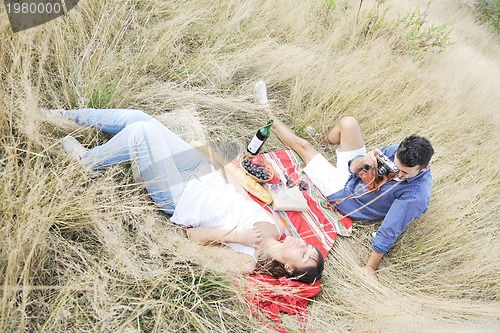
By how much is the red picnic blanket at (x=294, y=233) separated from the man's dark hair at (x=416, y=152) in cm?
77

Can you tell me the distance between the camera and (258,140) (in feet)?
11.4

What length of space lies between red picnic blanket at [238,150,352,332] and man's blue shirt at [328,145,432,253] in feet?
0.56

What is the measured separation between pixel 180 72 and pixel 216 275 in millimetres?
1958

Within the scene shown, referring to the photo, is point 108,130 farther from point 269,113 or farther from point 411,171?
point 411,171

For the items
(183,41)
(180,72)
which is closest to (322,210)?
(180,72)

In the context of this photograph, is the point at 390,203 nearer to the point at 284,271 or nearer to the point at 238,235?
the point at 284,271

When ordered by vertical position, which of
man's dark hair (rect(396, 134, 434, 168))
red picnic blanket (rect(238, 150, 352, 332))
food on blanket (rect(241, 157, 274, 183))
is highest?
man's dark hair (rect(396, 134, 434, 168))

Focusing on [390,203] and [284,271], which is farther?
[390,203]

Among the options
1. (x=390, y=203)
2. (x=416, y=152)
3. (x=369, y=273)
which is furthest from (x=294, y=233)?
(x=416, y=152)

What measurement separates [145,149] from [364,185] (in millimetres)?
1886

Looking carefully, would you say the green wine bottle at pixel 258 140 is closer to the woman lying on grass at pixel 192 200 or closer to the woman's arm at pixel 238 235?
Answer: the woman lying on grass at pixel 192 200

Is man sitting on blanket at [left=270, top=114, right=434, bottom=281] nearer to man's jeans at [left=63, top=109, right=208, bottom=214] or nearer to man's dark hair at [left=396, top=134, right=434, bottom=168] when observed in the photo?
man's dark hair at [left=396, top=134, right=434, bottom=168]

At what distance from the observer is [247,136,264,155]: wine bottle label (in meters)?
3.46

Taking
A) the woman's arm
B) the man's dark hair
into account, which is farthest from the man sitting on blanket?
the woman's arm
